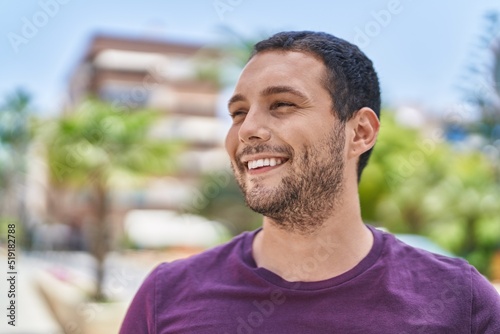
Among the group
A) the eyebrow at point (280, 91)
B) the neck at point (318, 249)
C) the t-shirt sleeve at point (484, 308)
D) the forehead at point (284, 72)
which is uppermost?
the forehead at point (284, 72)

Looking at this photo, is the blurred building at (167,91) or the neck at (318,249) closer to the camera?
the neck at (318,249)

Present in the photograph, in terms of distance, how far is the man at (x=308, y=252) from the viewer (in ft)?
5.03

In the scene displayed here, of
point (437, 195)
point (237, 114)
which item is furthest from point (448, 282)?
point (437, 195)

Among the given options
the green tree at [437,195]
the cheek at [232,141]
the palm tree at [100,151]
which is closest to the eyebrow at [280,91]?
the cheek at [232,141]

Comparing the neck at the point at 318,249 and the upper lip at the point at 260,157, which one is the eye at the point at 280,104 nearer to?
the upper lip at the point at 260,157

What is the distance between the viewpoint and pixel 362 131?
172 centimetres

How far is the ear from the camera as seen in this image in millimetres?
1684

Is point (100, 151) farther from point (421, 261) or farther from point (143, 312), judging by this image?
point (421, 261)

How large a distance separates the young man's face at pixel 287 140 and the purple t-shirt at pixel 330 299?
0.16m

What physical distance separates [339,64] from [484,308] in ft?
2.26

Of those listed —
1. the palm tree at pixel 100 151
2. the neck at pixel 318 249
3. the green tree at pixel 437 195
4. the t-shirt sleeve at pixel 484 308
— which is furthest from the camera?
the green tree at pixel 437 195

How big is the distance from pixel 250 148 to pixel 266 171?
0.07 metres

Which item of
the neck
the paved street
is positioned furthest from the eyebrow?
the paved street

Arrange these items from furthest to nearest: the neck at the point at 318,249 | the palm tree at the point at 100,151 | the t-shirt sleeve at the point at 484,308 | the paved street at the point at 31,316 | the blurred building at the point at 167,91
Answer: the blurred building at the point at 167,91 → the palm tree at the point at 100,151 → the paved street at the point at 31,316 → the neck at the point at 318,249 → the t-shirt sleeve at the point at 484,308
